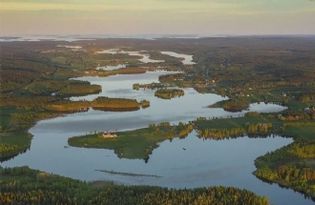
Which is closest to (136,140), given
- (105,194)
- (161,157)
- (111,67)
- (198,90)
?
(161,157)

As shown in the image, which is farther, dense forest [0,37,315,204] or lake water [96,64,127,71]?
lake water [96,64,127,71]

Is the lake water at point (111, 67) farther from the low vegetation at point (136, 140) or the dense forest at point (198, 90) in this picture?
the low vegetation at point (136, 140)

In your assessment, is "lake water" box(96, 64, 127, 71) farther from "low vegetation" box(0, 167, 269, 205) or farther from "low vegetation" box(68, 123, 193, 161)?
"low vegetation" box(0, 167, 269, 205)

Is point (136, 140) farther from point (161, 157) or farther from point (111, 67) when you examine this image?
point (111, 67)

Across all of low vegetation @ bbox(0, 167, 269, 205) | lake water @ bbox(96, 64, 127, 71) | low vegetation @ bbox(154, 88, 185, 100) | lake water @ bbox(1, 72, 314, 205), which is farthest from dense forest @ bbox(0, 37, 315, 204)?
low vegetation @ bbox(154, 88, 185, 100)

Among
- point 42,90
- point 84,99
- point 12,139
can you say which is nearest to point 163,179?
point 12,139

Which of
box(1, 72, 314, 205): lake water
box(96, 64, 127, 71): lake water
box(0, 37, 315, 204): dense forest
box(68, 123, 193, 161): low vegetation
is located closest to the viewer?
box(0, 37, 315, 204): dense forest

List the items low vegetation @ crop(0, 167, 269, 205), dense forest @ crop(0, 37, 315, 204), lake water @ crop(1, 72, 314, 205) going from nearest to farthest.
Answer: low vegetation @ crop(0, 167, 269, 205) < dense forest @ crop(0, 37, 315, 204) < lake water @ crop(1, 72, 314, 205)

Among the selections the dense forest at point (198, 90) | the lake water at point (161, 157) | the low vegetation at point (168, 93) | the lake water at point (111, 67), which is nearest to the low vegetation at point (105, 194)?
the dense forest at point (198, 90)
